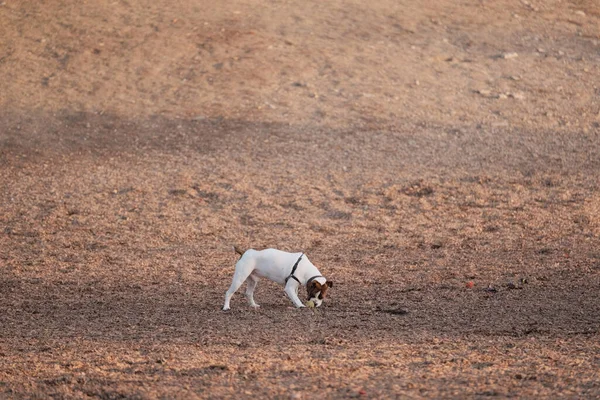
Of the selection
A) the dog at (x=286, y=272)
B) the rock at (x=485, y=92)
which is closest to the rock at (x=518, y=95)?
the rock at (x=485, y=92)

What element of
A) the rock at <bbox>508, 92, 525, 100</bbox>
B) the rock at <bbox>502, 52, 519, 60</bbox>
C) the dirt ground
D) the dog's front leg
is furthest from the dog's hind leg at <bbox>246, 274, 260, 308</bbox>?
the rock at <bbox>502, 52, 519, 60</bbox>

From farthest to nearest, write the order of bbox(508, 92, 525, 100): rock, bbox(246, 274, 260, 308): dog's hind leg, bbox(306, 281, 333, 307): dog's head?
bbox(508, 92, 525, 100): rock → bbox(246, 274, 260, 308): dog's hind leg → bbox(306, 281, 333, 307): dog's head

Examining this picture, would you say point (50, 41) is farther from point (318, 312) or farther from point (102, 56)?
point (318, 312)

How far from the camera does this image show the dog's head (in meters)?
8.55

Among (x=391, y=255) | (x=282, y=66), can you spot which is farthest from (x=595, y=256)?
(x=282, y=66)

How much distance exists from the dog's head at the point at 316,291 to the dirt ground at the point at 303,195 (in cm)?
18

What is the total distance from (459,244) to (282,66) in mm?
8354

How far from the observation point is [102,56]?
19422 mm

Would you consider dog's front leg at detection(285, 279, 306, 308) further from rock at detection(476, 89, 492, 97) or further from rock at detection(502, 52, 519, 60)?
rock at detection(502, 52, 519, 60)

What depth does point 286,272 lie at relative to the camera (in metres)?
8.62

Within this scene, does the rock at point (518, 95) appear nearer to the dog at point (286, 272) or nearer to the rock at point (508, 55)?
the rock at point (508, 55)

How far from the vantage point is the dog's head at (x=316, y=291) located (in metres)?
8.55

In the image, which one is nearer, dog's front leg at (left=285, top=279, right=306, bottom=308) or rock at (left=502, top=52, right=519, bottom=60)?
dog's front leg at (left=285, top=279, right=306, bottom=308)

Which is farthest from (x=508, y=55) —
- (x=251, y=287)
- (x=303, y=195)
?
(x=251, y=287)
